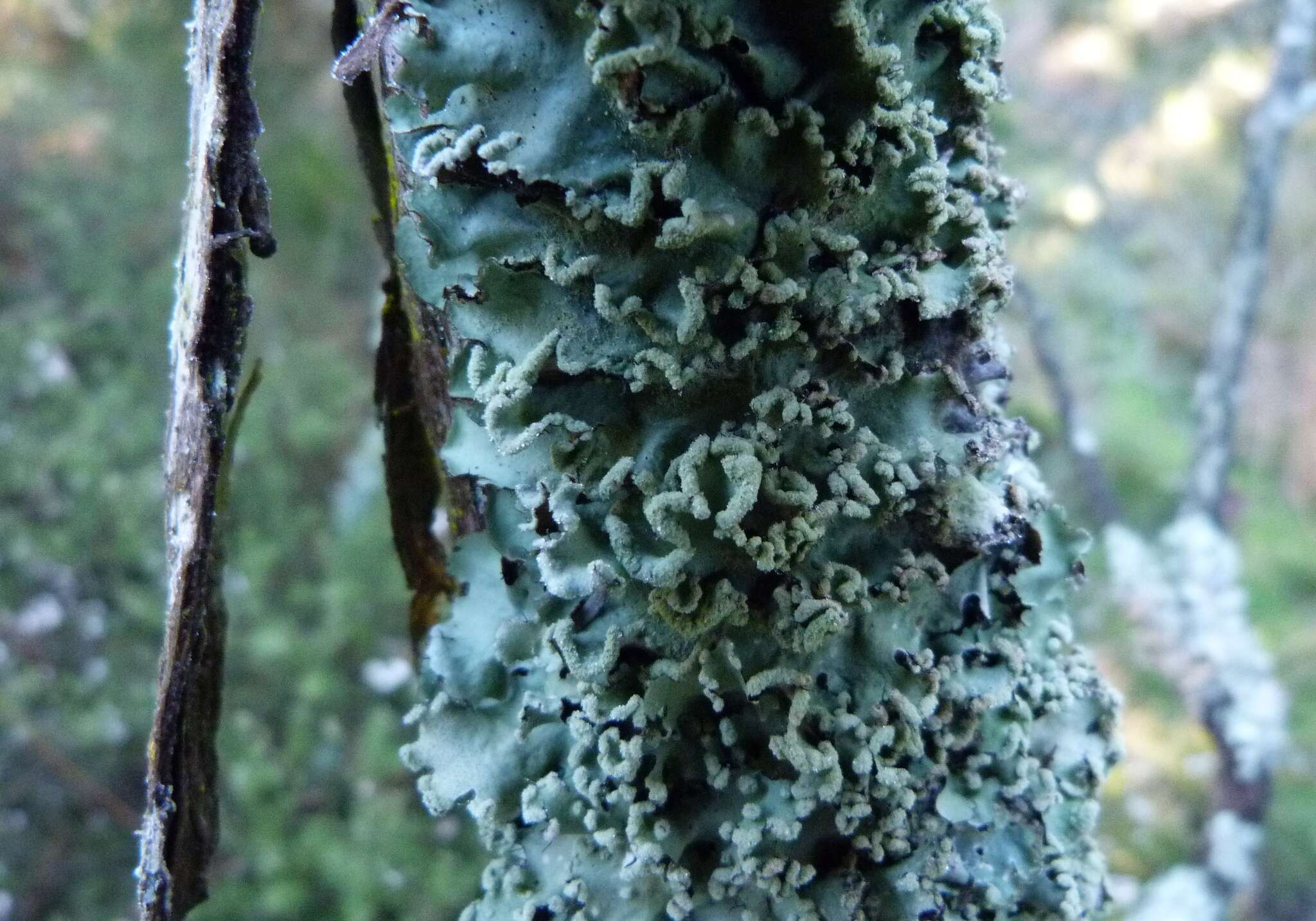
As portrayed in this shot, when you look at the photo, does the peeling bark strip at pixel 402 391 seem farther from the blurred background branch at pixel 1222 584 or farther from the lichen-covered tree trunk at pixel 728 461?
the blurred background branch at pixel 1222 584

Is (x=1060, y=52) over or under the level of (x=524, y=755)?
over

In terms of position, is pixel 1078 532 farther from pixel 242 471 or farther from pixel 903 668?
pixel 242 471

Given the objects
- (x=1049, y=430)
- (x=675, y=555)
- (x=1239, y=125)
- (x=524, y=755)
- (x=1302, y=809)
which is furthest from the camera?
(x=1239, y=125)

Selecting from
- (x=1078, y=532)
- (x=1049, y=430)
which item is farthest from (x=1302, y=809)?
(x=1078, y=532)

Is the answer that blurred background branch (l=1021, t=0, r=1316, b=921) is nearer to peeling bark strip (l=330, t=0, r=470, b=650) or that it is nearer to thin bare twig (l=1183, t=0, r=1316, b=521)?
thin bare twig (l=1183, t=0, r=1316, b=521)

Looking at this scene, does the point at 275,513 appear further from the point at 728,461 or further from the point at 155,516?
the point at 728,461

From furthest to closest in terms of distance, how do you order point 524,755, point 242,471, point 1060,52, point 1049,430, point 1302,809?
point 1060,52 < point 1049,430 < point 1302,809 < point 242,471 < point 524,755

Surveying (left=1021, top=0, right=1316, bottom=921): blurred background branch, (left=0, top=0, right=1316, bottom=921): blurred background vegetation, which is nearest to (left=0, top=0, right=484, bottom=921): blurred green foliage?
(left=0, top=0, right=1316, bottom=921): blurred background vegetation
